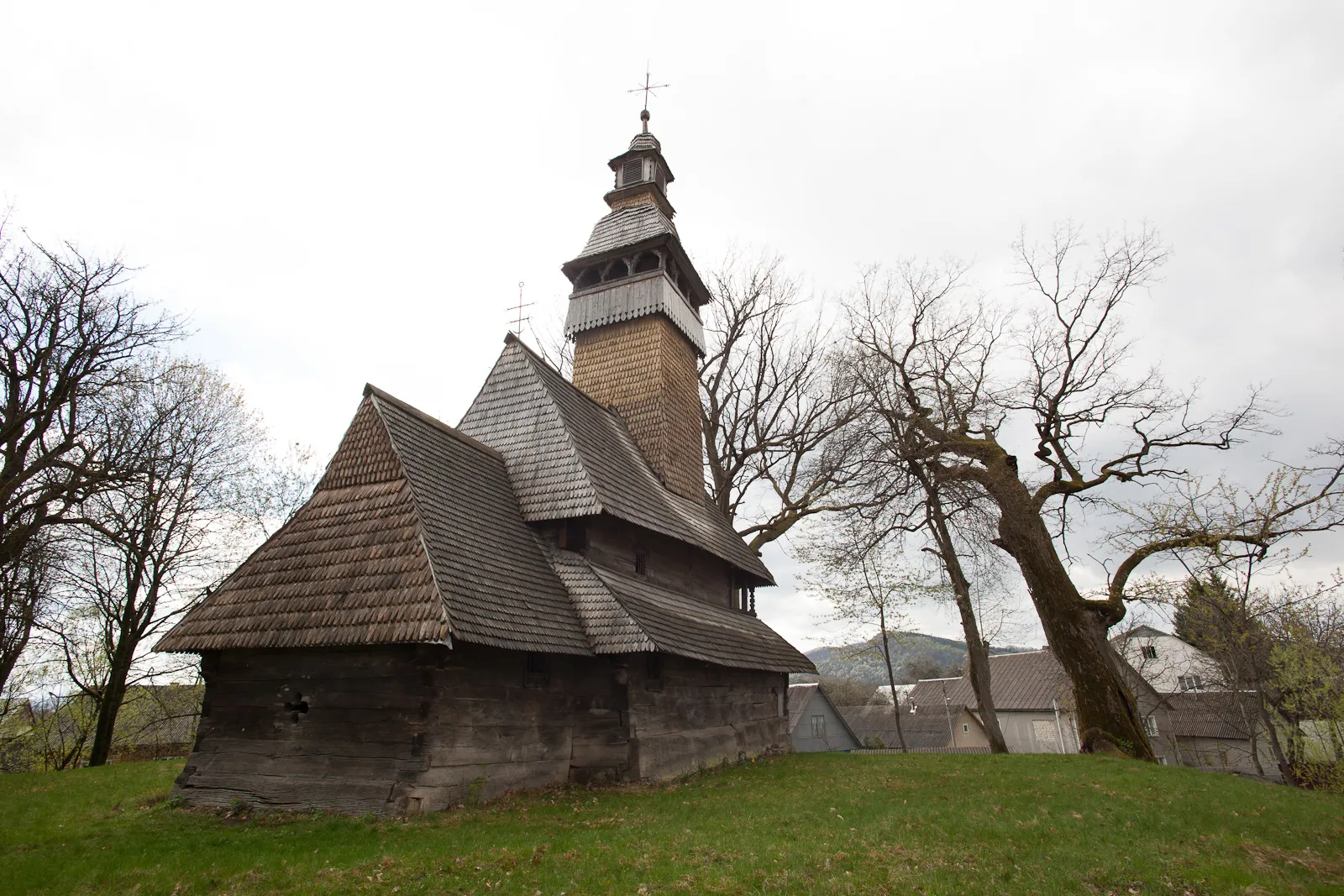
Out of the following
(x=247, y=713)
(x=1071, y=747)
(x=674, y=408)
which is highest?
(x=674, y=408)

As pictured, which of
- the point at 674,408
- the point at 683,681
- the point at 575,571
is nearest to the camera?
the point at 575,571

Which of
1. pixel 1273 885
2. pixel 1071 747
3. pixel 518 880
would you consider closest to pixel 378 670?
pixel 518 880

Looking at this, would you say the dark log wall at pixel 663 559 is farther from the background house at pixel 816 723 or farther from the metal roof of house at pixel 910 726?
the metal roof of house at pixel 910 726

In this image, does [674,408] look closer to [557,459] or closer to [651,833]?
[557,459]

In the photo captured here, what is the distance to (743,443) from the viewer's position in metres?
25.1

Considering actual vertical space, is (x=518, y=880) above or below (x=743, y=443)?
below

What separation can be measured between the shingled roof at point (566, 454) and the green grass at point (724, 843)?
4.92 meters

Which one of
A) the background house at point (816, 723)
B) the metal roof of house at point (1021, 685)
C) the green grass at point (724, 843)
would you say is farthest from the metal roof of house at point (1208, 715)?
the green grass at point (724, 843)

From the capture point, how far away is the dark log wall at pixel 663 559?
12.7 metres

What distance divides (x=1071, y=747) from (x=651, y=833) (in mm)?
33513

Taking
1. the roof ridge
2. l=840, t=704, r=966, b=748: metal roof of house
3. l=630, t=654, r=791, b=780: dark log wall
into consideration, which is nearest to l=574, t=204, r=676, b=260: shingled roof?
the roof ridge

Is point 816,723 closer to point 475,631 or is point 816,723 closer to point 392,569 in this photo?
point 475,631

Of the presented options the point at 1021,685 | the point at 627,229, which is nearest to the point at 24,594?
the point at 627,229

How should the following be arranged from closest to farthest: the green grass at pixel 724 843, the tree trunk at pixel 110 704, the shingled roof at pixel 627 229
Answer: the green grass at pixel 724 843 → the tree trunk at pixel 110 704 → the shingled roof at pixel 627 229
